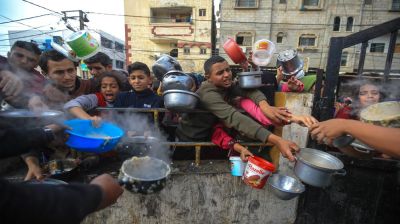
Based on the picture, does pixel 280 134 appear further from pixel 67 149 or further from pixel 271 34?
pixel 271 34

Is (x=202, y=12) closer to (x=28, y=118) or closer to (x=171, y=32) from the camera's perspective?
(x=171, y=32)

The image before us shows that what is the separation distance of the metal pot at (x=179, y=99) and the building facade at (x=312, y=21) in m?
21.5

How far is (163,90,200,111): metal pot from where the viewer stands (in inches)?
83.2

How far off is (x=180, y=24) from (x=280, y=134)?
76.7ft

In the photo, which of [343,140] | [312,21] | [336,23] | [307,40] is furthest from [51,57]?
[336,23]

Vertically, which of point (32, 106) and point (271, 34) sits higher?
point (271, 34)

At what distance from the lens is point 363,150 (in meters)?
2.04

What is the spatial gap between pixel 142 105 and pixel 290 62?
234 cm

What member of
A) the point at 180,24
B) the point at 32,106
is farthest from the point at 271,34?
the point at 32,106

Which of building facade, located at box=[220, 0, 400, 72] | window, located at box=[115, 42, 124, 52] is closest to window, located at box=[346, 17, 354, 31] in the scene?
building facade, located at box=[220, 0, 400, 72]

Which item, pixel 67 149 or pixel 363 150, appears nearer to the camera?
pixel 363 150

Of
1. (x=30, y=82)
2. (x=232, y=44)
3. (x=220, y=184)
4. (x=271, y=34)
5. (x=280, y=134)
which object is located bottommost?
(x=220, y=184)

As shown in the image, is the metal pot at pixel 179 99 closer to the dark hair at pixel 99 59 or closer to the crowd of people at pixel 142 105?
the crowd of people at pixel 142 105

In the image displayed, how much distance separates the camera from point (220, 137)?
2457mm
